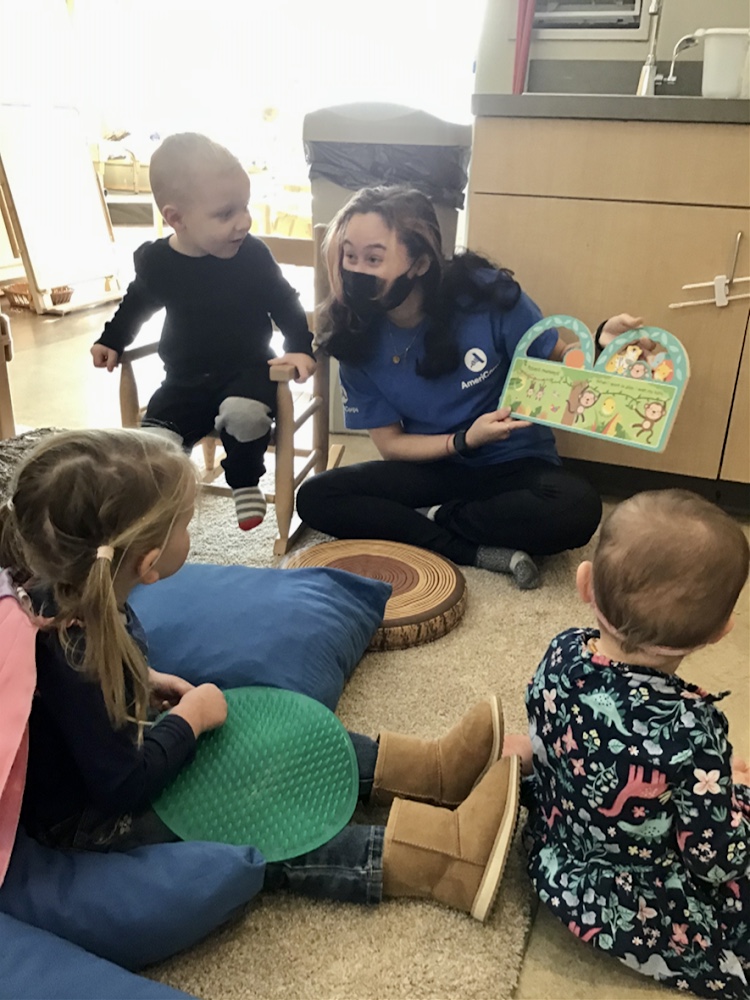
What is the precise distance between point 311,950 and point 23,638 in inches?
17.3

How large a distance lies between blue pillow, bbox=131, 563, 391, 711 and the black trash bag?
3.51ft

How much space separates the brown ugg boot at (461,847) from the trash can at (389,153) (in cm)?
136

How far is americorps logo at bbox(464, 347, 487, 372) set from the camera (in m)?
1.63

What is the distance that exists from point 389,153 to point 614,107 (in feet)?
1.78

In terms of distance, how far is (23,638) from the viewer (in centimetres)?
82

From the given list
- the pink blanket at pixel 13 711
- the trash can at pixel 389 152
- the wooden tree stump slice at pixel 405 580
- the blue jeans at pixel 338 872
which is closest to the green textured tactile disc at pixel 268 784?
the blue jeans at pixel 338 872

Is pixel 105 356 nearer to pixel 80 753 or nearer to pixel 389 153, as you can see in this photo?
pixel 389 153

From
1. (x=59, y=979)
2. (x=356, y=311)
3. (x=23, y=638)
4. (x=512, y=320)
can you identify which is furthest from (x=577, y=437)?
(x=59, y=979)

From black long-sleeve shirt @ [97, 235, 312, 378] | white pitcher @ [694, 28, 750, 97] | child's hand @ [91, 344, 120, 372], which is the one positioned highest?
white pitcher @ [694, 28, 750, 97]

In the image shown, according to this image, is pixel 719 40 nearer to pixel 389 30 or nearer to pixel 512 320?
pixel 512 320

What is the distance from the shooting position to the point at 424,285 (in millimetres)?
1594

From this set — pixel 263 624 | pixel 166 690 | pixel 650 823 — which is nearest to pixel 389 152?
pixel 263 624

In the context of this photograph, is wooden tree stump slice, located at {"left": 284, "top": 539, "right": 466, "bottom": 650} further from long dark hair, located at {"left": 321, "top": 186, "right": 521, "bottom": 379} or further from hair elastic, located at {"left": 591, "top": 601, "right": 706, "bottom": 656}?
hair elastic, located at {"left": 591, "top": 601, "right": 706, "bottom": 656}

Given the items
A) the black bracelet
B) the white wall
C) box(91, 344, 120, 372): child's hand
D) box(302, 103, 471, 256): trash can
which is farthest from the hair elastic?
the white wall
